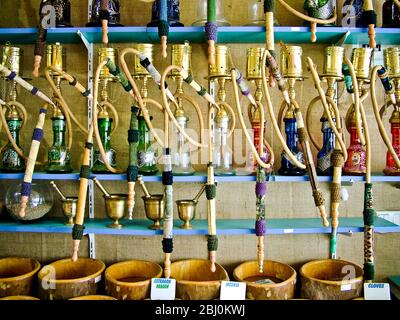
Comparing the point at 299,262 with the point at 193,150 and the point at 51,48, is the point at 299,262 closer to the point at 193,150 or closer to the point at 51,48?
the point at 193,150

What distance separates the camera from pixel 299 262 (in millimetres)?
1788

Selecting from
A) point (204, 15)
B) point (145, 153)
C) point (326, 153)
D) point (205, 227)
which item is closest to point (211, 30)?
point (204, 15)

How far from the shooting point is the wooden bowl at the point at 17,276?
1502mm

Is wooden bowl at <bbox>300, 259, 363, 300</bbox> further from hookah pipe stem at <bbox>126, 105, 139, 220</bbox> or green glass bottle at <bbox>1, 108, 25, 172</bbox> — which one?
green glass bottle at <bbox>1, 108, 25, 172</bbox>

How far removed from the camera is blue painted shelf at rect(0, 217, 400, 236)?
1.53m

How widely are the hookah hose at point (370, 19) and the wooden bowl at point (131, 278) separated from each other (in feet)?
3.85

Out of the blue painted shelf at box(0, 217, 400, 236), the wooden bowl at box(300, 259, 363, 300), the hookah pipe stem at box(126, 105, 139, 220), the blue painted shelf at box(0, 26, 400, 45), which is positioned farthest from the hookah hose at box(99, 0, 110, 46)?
the wooden bowl at box(300, 259, 363, 300)

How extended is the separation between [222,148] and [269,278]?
0.58 metres

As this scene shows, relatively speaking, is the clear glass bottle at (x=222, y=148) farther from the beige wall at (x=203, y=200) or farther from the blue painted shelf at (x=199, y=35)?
the blue painted shelf at (x=199, y=35)

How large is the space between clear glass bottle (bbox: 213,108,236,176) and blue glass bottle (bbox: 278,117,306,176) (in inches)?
7.9

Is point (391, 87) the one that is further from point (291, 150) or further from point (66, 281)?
point (66, 281)

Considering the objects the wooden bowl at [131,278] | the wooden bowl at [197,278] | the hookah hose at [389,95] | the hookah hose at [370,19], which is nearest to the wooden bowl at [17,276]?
the wooden bowl at [131,278]

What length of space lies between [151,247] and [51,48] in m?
0.93
